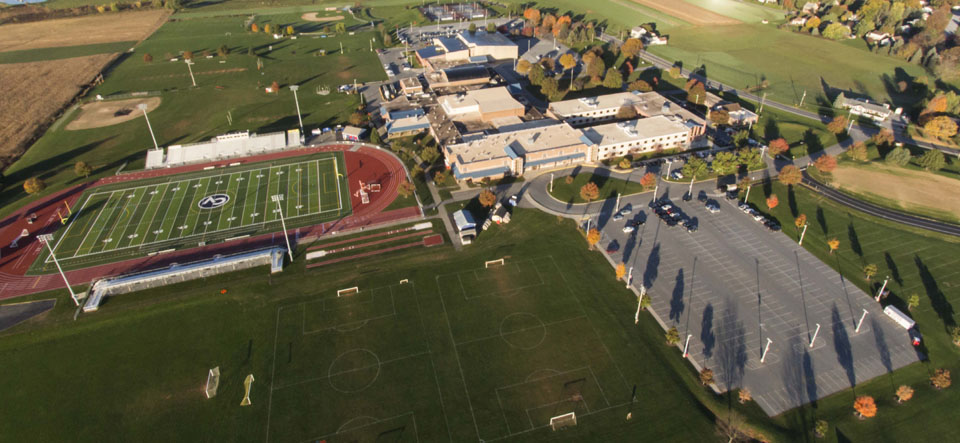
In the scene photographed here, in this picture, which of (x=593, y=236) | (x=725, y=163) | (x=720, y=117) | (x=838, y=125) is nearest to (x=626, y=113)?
(x=720, y=117)

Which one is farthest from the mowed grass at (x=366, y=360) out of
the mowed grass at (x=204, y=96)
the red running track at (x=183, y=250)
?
the mowed grass at (x=204, y=96)

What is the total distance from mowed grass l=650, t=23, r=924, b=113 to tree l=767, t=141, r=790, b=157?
121ft

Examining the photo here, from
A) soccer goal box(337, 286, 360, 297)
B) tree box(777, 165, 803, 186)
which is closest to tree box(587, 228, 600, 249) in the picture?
soccer goal box(337, 286, 360, 297)

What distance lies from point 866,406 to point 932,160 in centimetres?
7225

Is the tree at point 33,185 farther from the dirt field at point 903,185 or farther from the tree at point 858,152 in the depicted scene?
the tree at point 858,152

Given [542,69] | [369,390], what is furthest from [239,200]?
[542,69]

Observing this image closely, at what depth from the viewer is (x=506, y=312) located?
220 ft

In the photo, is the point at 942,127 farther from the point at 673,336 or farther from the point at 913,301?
the point at 673,336

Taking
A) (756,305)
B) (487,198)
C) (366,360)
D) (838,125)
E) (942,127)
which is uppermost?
(942,127)

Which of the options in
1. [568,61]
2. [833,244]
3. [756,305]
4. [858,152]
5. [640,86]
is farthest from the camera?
[568,61]

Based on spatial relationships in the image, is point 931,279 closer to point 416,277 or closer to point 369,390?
point 416,277

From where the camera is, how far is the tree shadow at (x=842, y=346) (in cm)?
5799

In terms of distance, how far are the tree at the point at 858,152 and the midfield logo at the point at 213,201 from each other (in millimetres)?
123109

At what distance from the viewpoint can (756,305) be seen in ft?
221
